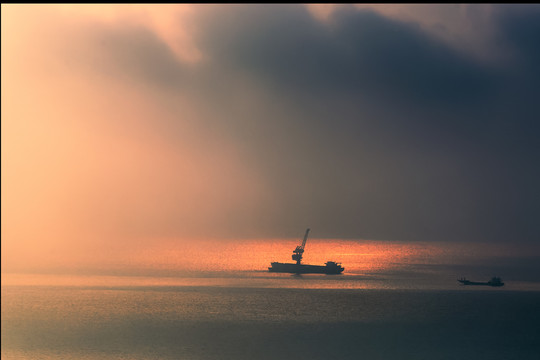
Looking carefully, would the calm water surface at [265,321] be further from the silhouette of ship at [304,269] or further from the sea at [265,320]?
the silhouette of ship at [304,269]

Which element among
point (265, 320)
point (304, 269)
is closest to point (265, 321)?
point (265, 320)

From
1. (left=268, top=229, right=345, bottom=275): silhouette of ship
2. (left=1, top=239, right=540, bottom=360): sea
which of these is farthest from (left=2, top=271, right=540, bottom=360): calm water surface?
(left=268, top=229, right=345, bottom=275): silhouette of ship

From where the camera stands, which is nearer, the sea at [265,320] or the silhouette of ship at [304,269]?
the sea at [265,320]

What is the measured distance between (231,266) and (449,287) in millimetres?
68483

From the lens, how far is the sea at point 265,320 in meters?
49.2

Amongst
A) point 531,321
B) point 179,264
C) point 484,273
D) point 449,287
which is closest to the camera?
point 531,321

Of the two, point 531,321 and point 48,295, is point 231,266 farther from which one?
point 531,321

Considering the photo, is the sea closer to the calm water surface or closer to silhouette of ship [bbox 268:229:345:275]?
the calm water surface

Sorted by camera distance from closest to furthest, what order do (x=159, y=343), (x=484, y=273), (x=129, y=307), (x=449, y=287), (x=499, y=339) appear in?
(x=159, y=343), (x=499, y=339), (x=129, y=307), (x=449, y=287), (x=484, y=273)

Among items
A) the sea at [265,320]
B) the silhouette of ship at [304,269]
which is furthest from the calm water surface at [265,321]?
the silhouette of ship at [304,269]

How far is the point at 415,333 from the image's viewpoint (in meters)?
59.6

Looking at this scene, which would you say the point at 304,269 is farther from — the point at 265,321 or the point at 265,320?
the point at 265,321

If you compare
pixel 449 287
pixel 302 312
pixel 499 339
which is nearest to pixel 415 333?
pixel 499 339

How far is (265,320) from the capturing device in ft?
213
